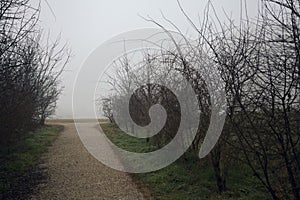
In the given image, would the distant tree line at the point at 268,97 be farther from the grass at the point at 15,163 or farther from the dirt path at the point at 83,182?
the grass at the point at 15,163

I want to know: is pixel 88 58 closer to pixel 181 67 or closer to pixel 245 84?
pixel 181 67

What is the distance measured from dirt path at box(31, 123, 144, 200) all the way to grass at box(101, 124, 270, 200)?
48cm

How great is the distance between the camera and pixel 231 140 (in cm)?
533

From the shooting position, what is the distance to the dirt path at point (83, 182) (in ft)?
21.1

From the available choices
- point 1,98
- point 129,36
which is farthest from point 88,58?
point 1,98

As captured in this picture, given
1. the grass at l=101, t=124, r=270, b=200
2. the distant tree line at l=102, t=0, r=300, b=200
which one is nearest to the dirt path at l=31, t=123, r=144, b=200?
the grass at l=101, t=124, r=270, b=200

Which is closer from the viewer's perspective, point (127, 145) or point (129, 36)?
point (129, 36)

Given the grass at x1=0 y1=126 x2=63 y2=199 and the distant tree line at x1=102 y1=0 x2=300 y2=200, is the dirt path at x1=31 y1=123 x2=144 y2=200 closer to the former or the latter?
the grass at x1=0 y1=126 x2=63 y2=199

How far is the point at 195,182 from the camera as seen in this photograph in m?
6.93

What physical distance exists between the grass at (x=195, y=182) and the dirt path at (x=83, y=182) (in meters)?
0.48

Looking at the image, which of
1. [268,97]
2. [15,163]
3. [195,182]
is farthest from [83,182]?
[268,97]

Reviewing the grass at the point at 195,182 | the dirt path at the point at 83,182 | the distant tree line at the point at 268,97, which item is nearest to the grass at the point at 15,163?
the dirt path at the point at 83,182

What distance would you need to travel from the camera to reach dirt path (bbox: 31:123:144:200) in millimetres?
6418

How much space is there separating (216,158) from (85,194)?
276 cm
